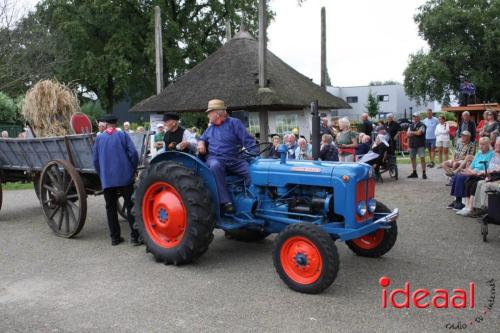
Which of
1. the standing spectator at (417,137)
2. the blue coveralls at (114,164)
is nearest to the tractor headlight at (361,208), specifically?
the blue coveralls at (114,164)

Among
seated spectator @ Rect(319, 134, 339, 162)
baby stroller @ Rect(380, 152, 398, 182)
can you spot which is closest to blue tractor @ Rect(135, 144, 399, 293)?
seated spectator @ Rect(319, 134, 339, 162)

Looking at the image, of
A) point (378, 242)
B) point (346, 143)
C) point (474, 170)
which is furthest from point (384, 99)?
point (378, 242)

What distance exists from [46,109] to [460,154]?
7.58 meters

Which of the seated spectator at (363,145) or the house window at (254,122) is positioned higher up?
the house window at (254,122)

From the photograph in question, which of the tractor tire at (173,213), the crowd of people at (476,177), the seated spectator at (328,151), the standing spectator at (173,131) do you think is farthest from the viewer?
the seated spectator at (328,151)

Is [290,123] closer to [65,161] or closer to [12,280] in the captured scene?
[65,161]

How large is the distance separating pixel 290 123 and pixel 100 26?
55.7 ft

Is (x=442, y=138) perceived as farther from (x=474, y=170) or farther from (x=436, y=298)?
(x=436, y=298)

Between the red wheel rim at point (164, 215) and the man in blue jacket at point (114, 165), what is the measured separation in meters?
0.67

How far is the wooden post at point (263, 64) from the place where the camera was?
1279 cm

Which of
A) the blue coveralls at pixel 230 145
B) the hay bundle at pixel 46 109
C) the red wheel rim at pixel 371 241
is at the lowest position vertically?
the red wheel rim at pixel 371 241

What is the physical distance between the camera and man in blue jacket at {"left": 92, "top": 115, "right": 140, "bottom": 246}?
247 inches

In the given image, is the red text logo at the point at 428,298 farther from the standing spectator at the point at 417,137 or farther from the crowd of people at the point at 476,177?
the standing spectator at the point at 417,137

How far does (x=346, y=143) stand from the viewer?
1139 cm
